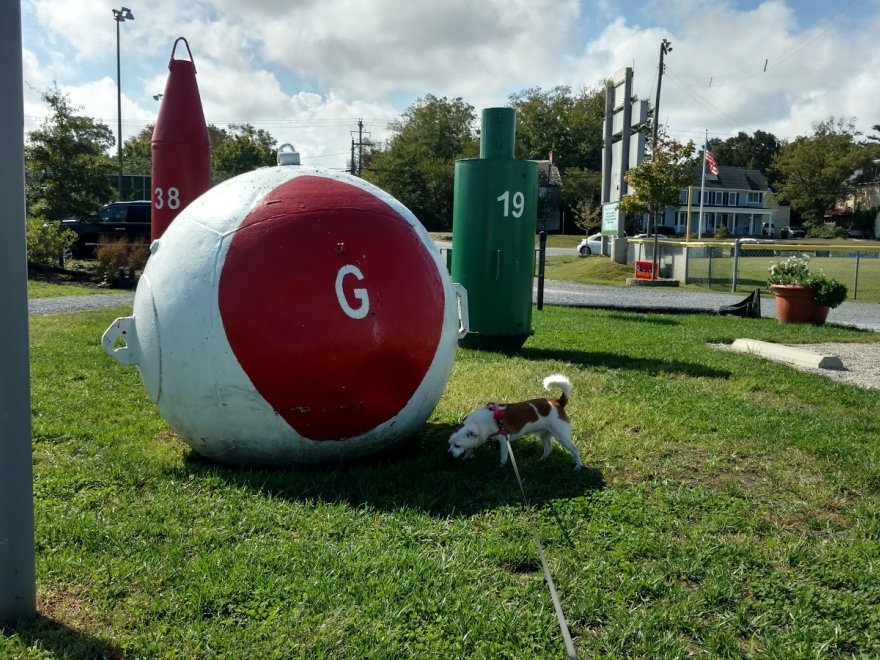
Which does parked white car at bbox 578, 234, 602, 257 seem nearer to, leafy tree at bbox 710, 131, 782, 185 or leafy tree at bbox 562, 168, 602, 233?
leafy tree at bbox 562, 168, 602, 233

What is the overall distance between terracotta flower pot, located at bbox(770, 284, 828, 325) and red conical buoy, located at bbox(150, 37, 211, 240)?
9.97m

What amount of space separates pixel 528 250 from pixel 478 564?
643 centimetres

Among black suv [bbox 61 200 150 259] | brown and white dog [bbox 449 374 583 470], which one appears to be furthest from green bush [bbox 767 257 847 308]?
black suv [bbox 61 200 150 259]

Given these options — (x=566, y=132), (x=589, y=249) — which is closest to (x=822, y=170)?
(x=566, y=132)

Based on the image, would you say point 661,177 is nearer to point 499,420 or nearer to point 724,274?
point 724,274

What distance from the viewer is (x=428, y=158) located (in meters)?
69.4

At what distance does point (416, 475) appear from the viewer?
4.75 metres

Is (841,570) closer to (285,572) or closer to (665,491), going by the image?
(665,491)

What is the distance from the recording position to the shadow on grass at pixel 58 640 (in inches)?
110

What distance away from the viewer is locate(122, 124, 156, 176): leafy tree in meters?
63.7

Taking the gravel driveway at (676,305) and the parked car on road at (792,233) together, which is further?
the parked car on road at (792,233)

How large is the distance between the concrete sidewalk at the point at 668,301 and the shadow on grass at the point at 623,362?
6652mm

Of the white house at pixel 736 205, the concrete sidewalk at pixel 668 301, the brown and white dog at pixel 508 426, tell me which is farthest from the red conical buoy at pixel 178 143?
the white house at pixel 736 205

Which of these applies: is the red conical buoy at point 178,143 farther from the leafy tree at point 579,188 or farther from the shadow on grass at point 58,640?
the leafy tree at point 579,188
